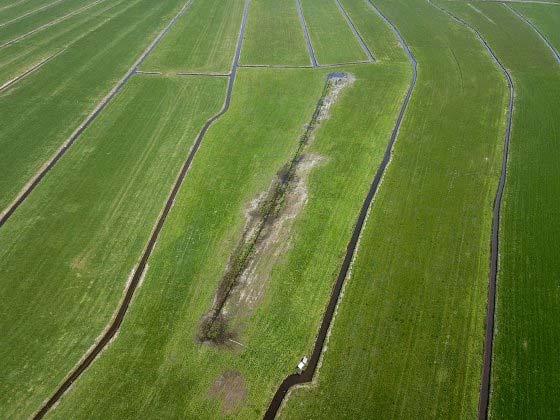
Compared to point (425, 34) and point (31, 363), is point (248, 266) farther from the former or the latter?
point (425, 34)

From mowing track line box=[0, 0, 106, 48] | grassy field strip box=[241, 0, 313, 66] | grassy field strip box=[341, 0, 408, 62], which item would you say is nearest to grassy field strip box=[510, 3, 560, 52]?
grassy field strip box=[341, 0, 408, 62]

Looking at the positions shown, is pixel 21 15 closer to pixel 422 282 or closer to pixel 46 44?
pixel 46 44

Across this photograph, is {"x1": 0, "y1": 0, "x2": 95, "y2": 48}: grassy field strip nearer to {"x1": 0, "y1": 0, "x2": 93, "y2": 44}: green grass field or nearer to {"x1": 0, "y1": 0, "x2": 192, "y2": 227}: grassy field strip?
{"x1": 0, "y1": 0, "x2": 93, "y2": 44}: green grass field

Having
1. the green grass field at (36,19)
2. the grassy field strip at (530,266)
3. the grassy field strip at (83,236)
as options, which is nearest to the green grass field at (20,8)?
the green grass field at (36,19)

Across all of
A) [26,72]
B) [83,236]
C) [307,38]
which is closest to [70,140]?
[83,236]

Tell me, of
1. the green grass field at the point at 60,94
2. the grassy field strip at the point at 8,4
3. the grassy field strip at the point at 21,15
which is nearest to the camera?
the green grass field at the point at 60,94

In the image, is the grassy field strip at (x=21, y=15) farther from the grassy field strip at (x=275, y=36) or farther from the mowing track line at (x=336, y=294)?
the mowing track line at (x=336, y=294)
